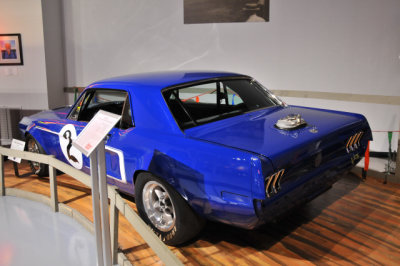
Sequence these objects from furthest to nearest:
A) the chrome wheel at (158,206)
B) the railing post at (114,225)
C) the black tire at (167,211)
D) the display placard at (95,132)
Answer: the chrome wheel at (158,206), the black tire at (167,211), the railing post at (114,225), the display placard at (95,132)

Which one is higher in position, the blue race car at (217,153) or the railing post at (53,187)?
the blue race car at (217,153)

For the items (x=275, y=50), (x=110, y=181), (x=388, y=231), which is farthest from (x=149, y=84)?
(x=275, y=50)

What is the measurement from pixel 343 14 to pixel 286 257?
156 inches

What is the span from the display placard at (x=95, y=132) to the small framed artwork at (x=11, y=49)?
5.73m

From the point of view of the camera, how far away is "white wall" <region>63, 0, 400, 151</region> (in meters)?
4.91

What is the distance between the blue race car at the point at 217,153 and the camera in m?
2.09

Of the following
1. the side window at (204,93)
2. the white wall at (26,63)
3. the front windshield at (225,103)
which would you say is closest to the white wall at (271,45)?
the side window at (204,93)

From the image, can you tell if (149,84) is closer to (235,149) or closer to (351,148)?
(235,149)

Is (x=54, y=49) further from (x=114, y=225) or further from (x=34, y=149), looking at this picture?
(x=114, y=225)

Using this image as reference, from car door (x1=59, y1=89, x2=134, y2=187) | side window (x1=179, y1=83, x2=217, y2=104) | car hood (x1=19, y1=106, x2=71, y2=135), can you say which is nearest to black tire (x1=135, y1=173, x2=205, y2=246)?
car door (x1=59, y1=89, x2=134, y2=187)

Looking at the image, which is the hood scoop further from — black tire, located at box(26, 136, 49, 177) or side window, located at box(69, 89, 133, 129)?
black tire, located at box(26, 136, 49, 177)

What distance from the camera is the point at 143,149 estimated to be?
261 cm

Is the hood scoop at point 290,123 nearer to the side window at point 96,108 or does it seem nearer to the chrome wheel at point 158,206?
the chrome wheel at point 158,206

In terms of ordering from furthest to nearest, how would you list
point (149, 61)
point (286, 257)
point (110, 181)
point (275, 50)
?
1. point (149, 61)
2. point (275, 50)
3. point (110, 181)
4. point (286, 257)
